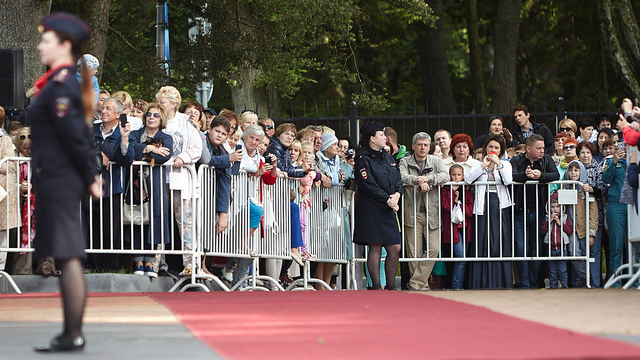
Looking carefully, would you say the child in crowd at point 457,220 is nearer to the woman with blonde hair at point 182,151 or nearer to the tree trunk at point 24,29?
the woman with blonde hair at point 182,151

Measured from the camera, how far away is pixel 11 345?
5.66 metres

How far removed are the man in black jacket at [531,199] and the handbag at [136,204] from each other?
4.82 metres

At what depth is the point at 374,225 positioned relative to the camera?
454 inches

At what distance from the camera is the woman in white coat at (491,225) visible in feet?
40.6

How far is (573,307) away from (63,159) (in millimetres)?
4526

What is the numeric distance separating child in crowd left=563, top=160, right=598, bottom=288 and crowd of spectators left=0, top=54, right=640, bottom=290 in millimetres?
13

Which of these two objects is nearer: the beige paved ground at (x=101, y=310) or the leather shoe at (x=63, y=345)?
the leather shoe at (x=63, y=345)

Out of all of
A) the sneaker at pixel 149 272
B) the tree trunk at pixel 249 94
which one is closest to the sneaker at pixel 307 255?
the sneaker at pixel 149 272

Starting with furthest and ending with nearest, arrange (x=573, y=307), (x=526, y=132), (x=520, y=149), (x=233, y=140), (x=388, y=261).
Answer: (x=526, y=132), (x=520, y=149), (x=388, y=261), (x=233, y=140), (x=573, y=307)

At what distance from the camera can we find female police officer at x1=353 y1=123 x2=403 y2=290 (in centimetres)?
1149

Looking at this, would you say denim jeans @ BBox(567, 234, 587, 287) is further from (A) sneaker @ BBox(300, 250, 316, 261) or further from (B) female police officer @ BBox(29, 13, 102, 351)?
(B) female police officer @ BBox(29, 13, 102, 351)

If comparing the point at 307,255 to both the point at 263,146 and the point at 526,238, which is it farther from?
the point at 526,238

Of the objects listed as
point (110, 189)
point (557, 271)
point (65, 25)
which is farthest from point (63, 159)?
point (557, 271)

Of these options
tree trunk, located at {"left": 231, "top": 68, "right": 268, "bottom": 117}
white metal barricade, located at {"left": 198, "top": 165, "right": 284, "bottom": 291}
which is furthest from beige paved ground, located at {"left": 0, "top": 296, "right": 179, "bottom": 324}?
tree trunk, located at {"left": 231, "top": 68, "right": 268, "bottom": 117}
